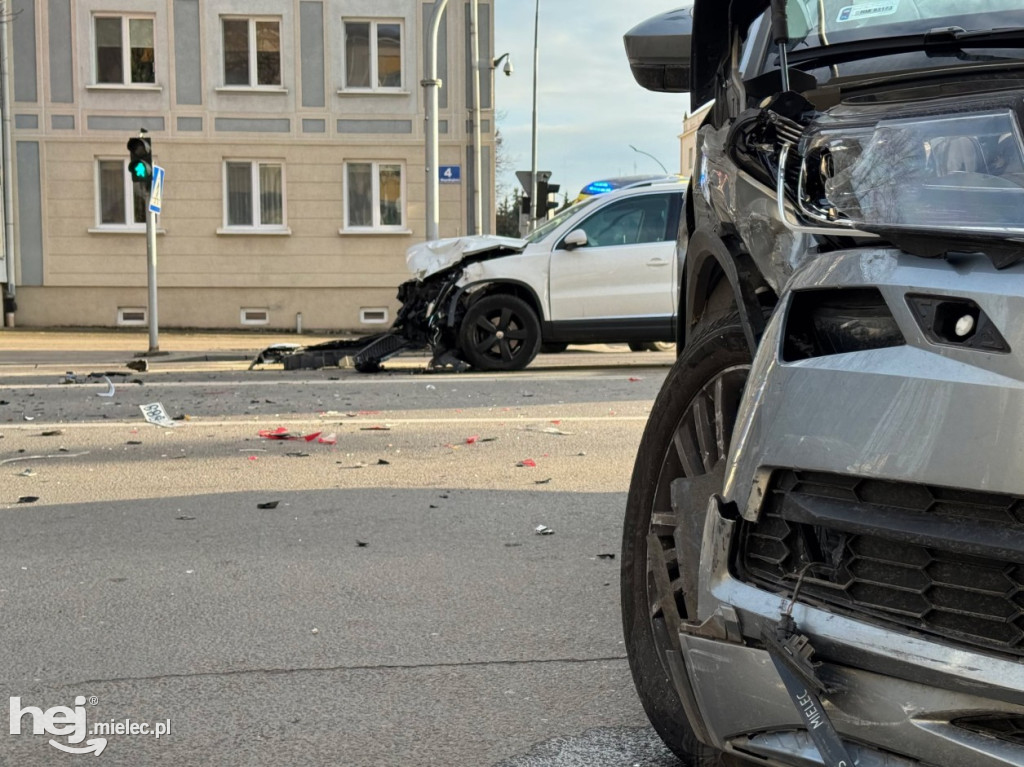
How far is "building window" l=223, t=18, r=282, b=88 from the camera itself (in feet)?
87.4

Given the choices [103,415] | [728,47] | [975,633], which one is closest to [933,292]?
[975,633]

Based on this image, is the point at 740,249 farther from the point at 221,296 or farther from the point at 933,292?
the point at 221,296

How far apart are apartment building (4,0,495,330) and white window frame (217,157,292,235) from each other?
0.04m

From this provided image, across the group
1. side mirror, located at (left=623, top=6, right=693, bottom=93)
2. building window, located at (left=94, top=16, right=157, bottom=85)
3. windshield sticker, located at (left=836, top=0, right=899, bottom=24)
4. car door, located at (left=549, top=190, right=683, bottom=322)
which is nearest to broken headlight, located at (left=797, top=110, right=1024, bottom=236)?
windshield sticker, located at (left=836, top=0, right=899, bottom=24)

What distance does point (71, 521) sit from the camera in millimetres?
5688

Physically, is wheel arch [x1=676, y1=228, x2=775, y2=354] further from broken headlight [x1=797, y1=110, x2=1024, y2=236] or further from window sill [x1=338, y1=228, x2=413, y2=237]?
window sill [x1=338, y1=228, x2=413, y2=237]

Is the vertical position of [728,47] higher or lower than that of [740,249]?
higher

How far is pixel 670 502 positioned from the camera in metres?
2.59

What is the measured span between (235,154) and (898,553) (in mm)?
26221

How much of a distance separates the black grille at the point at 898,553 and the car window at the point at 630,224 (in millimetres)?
11669

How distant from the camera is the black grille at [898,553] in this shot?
1618mm

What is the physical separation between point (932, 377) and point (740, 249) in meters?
0.88

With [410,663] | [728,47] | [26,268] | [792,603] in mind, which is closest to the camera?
[792,603]

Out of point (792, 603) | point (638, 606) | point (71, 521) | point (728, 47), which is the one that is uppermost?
point (728, 47)
